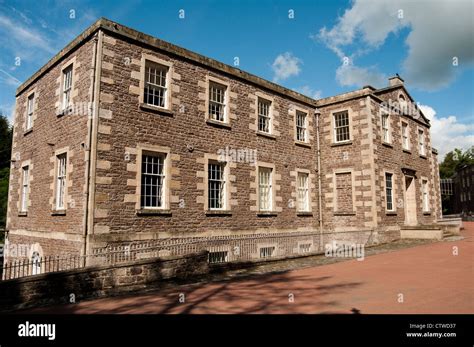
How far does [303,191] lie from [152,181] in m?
10.4

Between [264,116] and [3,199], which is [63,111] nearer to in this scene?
[264,116]

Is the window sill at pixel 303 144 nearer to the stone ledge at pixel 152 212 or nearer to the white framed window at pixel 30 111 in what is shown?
the stone ledge at pixel 152 212

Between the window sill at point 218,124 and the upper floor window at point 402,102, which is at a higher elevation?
the upper floor window at point 402,102

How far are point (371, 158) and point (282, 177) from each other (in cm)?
555

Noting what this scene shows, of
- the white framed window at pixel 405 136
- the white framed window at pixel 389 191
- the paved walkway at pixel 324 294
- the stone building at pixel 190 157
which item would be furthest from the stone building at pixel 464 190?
the paved walkway at pixel 324 294

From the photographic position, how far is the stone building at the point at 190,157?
13.1 metres

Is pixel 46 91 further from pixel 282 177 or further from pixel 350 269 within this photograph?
pixel 350 269

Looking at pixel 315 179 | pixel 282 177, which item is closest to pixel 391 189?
pixel 315 179

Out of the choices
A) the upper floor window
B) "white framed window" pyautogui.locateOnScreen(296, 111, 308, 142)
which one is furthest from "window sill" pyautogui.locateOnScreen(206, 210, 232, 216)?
the upper floor window

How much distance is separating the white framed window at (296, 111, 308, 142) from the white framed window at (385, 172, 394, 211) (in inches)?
226

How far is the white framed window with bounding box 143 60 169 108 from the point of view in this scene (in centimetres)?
1461

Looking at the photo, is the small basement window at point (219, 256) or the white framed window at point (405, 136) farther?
the white framed window at point (405, 136)

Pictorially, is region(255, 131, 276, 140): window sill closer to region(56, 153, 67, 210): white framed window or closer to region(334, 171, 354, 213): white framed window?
region(334, 171, 354, 213): white framed window

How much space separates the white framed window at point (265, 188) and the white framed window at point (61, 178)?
922 centimetres
